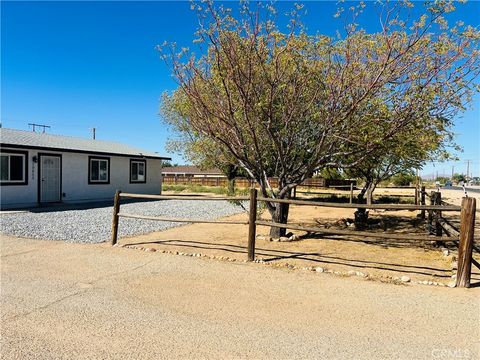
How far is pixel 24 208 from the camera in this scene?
1408 cm

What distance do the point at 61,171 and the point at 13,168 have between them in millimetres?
2286

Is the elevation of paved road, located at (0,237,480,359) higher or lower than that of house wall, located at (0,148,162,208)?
lower

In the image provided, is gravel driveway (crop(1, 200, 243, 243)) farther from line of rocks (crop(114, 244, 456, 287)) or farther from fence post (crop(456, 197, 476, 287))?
fence post (crop(456, 197, 476, 287))

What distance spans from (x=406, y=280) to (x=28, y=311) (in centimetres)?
506

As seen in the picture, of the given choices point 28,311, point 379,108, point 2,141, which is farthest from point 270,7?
point 2,141

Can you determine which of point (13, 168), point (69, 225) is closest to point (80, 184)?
point (13, 168)

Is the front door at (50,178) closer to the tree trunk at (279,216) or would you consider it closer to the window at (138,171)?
the window at (138,171)

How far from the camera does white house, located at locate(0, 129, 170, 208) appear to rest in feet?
48.1

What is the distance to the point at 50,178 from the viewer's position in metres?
16.4

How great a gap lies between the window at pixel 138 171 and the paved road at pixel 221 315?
50.1 ft

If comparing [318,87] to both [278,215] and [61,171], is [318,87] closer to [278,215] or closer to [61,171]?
[278,215]

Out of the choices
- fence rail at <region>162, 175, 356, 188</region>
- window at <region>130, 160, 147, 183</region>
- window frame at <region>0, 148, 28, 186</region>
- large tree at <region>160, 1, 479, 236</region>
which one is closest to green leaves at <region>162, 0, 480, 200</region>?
large tree at <region>160, 1, 479, 236</region>

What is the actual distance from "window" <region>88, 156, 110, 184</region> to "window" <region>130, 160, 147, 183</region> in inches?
71.8

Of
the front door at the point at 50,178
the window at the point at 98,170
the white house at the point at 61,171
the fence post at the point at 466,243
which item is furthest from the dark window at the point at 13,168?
the fence post at the point at 466,243
